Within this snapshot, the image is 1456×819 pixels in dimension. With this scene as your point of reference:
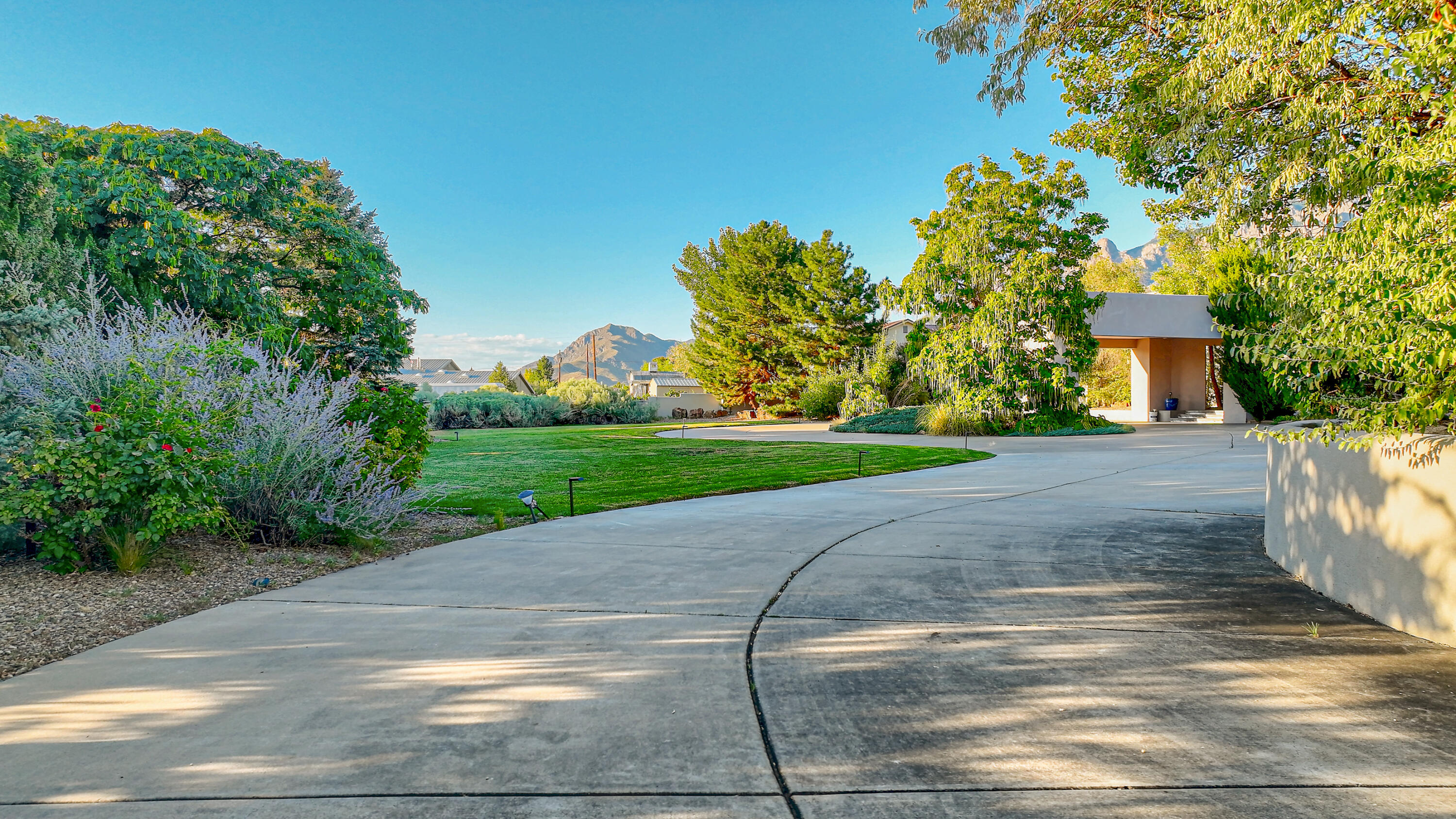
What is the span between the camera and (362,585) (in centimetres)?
568

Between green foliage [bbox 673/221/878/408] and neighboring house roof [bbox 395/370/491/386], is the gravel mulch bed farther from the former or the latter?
neighboring house roof [bbox 395/370/491/386]

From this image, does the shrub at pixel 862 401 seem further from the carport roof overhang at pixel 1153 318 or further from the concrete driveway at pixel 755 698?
the concrete driveway at pixel 755 698

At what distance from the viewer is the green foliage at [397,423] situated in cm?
809

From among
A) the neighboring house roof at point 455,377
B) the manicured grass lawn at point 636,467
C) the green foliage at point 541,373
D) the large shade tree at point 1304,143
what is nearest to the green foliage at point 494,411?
the manicured grass lawn at point 636,467

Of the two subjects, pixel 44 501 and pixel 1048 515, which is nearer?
pixel 44 501

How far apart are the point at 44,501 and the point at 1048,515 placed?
8657 millimetres

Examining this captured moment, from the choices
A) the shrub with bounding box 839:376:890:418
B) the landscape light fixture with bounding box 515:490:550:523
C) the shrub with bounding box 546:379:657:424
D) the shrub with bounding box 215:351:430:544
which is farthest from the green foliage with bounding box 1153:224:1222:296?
the shrub with bounding box 215:351:430:544

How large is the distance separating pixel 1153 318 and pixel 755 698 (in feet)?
89.9

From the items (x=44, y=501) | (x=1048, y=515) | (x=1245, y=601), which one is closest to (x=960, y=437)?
(x=1048, y=515)

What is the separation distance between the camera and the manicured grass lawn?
10719 mm

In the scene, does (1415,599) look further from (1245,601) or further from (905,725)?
(905,725)

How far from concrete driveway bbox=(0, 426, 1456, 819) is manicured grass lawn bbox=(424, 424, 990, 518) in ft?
13.9

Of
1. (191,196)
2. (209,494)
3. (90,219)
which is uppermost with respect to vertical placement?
(191,196)

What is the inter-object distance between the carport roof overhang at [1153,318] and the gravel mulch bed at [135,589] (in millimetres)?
24653
